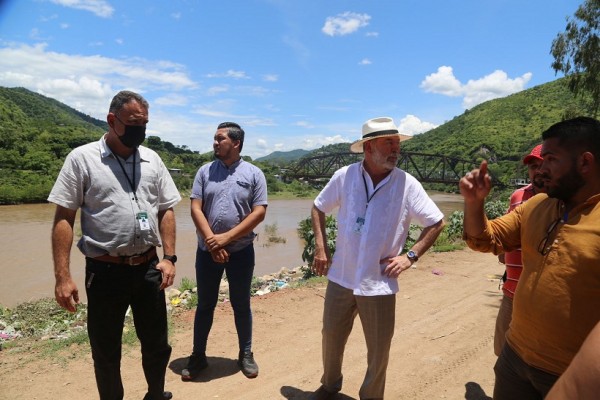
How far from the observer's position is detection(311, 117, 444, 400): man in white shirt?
2545 mm

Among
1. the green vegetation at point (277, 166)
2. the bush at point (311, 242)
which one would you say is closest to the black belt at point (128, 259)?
the bush at point (311, 242)

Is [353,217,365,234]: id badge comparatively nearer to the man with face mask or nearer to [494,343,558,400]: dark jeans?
[494,343,558,400]: dark jeans

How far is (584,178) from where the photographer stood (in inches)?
61.1

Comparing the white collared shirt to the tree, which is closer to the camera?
the white collared shirt

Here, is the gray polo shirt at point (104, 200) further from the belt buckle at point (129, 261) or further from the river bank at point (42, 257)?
the river bank at point (42, 257)

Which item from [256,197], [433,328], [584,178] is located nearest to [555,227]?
[584,178]

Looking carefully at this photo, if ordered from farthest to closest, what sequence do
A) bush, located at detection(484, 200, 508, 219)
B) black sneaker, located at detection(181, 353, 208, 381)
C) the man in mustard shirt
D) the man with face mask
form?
bush, located at detection(484, 200, 508, 219)
black sneaker, located at detection(181, 353, 208, 381)
the man with face mask
the man in mustard shirt

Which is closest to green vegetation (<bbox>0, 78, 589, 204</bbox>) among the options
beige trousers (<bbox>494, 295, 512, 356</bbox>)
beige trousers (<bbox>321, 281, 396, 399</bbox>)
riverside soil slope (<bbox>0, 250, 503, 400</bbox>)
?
riverside soil slope (<bbox>0, 250, 503, 400</bbox>)

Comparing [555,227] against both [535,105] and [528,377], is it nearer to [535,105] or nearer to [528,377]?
[528,377]

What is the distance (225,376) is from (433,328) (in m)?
2.34

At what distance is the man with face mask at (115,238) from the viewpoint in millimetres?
2328

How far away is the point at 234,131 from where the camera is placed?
3307mm

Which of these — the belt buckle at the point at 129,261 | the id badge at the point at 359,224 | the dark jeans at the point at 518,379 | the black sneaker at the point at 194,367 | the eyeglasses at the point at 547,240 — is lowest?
the black sneaker at the point at 194,367

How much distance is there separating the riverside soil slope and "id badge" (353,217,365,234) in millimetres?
1317
